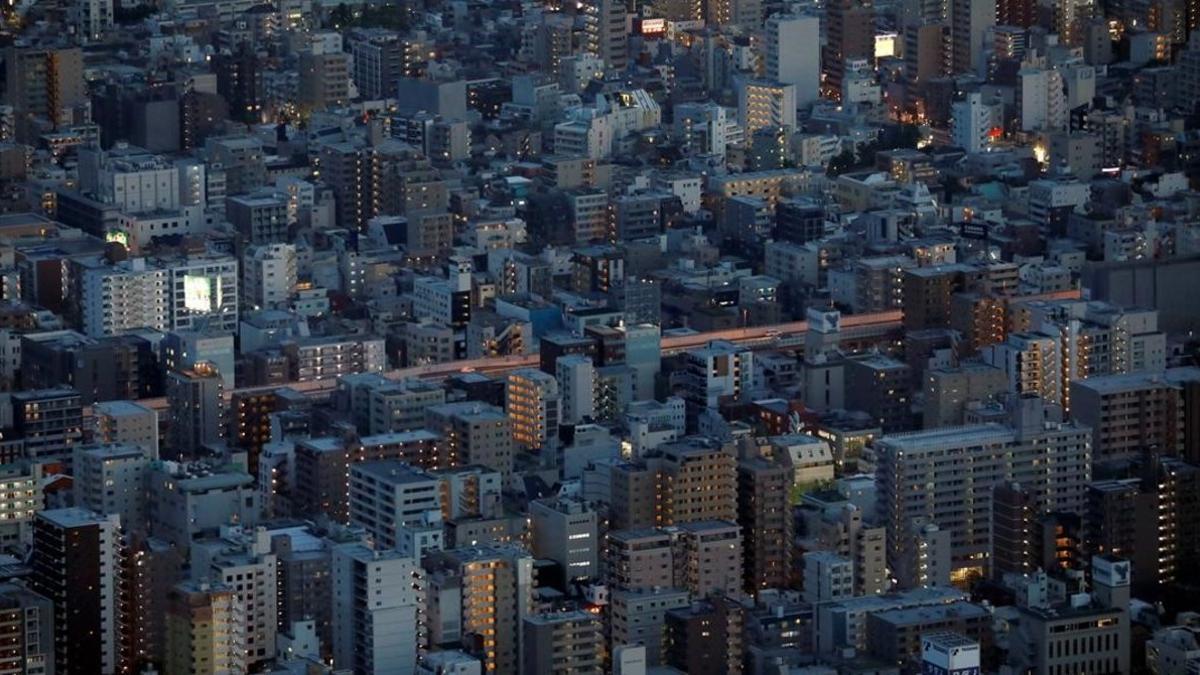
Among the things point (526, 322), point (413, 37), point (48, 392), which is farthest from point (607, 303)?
point (413, 37)

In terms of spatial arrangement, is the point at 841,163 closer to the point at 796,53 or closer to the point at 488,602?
the point at 796,53

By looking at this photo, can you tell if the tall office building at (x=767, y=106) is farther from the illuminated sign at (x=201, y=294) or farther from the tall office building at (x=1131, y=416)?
the tall office building at (x=1131, y=416)

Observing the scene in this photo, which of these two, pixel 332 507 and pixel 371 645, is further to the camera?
pixel 332 507

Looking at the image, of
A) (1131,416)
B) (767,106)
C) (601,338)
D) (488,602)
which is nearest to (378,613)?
(488,602)

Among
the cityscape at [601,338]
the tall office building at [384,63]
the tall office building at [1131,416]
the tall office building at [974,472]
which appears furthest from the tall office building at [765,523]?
the tall office building at [384,63]

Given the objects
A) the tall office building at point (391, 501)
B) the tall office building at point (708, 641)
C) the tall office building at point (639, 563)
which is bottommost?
the tall office building at point (708, 641)

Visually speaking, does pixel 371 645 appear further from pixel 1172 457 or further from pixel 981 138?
pixel 981 138
